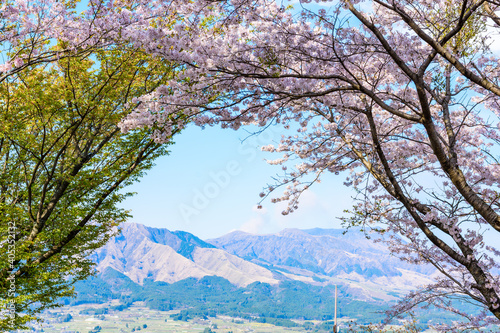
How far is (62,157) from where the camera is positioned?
37.8 feet

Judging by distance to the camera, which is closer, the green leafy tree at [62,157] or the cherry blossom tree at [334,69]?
the cherry blossom tree at [334,69]

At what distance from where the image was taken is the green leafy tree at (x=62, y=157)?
993cm

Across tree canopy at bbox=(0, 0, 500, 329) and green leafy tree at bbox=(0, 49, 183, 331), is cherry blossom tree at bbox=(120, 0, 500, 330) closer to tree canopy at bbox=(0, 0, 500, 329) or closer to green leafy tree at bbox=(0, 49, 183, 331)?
tree canopy at bbox=(0, 0, 500, 329)

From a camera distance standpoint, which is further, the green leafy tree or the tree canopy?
the green leafy tree

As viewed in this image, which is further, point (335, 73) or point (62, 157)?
point (62, 157)

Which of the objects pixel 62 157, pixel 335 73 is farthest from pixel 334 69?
pixel 62 157

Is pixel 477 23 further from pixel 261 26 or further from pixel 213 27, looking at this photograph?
pixel 213 27

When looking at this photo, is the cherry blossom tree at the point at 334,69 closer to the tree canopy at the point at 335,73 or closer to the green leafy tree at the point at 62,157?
the tree canopy at the point at 335,73

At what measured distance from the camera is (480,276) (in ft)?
18.6

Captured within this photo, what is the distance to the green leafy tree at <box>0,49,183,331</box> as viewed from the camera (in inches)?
391

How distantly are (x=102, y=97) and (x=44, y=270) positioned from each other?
20.5 ft

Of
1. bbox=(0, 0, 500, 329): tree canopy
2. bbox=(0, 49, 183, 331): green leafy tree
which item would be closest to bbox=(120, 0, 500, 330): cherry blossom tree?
bbox=(0, 0, 500, 329): tree canopy

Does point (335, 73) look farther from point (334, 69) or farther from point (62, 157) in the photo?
point (62, 157)

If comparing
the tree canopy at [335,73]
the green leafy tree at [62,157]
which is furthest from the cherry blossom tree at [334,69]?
the green leafy tree at [62,157]
